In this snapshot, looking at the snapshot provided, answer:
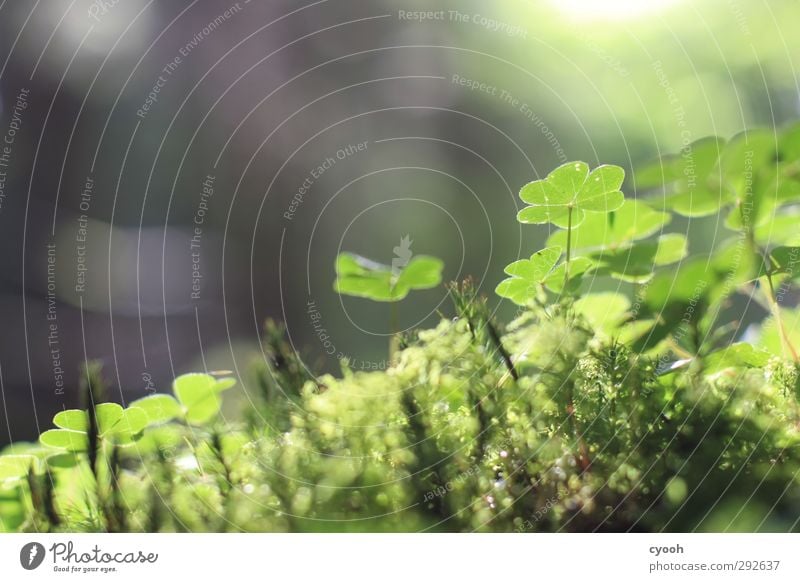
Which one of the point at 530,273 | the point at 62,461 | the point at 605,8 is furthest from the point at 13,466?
the point at 605,8

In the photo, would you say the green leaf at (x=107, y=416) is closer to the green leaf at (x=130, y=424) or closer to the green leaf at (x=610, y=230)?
the green leaf at (x=130, y=424)


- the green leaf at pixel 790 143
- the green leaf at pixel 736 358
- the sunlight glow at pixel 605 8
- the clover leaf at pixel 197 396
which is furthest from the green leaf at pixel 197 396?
the sunlight glow at pixel 605 8

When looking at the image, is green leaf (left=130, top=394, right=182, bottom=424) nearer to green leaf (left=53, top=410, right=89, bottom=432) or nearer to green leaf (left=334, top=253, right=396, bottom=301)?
green leaf (left=53, top=410, right=89, bottom=432)

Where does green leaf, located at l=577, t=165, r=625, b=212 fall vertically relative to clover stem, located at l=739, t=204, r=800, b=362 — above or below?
above

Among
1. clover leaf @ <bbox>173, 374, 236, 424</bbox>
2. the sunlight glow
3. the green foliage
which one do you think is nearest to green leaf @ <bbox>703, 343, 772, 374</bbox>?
the green foliage
